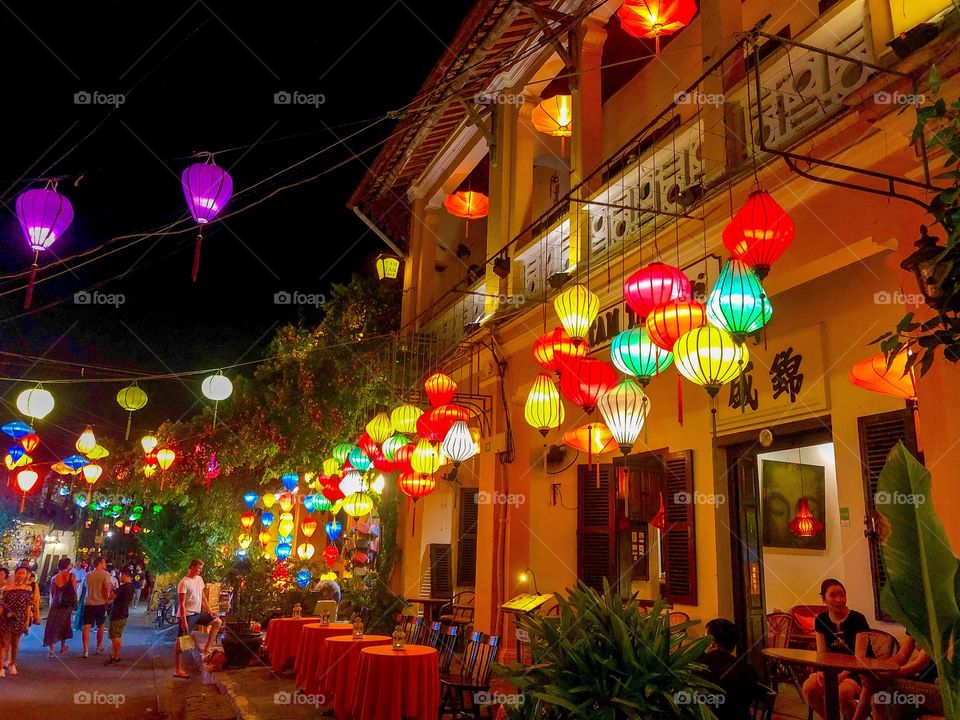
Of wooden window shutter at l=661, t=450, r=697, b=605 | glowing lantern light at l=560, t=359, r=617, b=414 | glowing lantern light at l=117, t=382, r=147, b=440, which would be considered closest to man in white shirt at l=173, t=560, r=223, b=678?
glowing lantern light at l=117, t=382, r=147, b=440

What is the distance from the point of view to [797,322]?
29.8ft

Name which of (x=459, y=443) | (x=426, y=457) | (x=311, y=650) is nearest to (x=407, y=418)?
(x=426, y=457)

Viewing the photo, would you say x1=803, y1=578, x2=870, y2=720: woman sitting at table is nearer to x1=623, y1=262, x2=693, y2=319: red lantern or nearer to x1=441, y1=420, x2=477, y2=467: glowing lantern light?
x1=623, y1=262, x2=693, y2=319: red lantern

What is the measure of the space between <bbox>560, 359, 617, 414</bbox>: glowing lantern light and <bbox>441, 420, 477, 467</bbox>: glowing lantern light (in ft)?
7.25

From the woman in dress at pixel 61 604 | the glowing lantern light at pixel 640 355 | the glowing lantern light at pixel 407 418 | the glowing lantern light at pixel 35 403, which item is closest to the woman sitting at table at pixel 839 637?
the glowing lantern light at pixel 640 355

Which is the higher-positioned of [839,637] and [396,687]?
[839,637]

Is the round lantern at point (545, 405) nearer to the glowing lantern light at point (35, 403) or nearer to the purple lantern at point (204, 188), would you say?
the purple lantern at point (204, 188)

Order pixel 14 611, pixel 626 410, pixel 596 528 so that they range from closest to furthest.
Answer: pixel 626 410
pixel 14 611
pixel 596 528

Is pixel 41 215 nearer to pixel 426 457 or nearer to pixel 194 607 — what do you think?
pixel 426 457

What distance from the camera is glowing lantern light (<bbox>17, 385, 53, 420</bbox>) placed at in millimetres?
11875

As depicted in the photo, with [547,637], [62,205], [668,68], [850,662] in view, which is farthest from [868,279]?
[62,205]

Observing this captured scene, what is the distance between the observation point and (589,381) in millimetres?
7355

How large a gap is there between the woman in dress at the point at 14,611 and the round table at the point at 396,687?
7052 mm

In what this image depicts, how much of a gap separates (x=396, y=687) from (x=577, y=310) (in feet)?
14.0
